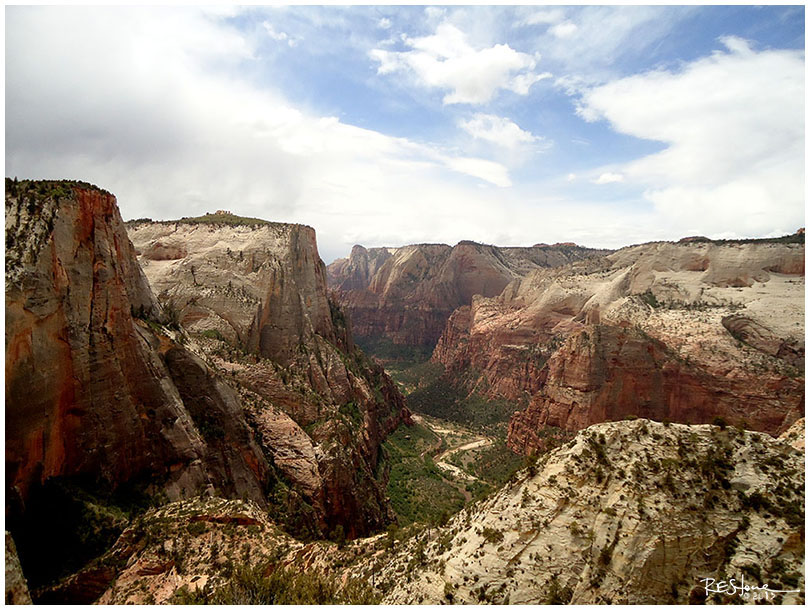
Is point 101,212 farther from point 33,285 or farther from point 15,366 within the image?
point 15,366

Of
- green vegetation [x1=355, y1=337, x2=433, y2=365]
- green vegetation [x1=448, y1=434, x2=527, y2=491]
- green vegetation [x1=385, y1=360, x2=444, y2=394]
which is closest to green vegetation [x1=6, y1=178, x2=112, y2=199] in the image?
green vegetation [x1=448, y1=434, x2=527, y2=491]

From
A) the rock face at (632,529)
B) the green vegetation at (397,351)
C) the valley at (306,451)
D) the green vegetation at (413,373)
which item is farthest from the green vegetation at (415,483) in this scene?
the green vegetation at (397,351)

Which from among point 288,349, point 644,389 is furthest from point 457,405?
point 288,349

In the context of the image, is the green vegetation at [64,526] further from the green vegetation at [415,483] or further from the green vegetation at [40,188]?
the green vegetation at [415,483]

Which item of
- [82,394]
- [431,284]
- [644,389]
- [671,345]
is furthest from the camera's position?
[431,284]

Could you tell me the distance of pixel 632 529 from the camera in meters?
11.2

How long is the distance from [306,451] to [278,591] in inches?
596

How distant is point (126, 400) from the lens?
17.6 m

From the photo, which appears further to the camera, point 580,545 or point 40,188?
point 40,188

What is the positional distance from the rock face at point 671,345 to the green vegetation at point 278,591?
1835cm

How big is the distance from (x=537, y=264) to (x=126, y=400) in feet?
442

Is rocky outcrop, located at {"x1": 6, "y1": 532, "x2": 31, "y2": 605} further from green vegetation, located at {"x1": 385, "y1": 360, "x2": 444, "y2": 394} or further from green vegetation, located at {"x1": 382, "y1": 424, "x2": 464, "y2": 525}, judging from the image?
green vegetation, located at {"x1": 385, "y1": 360, "x2": 444, "y2": 394}

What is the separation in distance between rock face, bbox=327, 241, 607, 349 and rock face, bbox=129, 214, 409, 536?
69450 millimetres

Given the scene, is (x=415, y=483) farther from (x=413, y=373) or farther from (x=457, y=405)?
(x=413, y=373)
